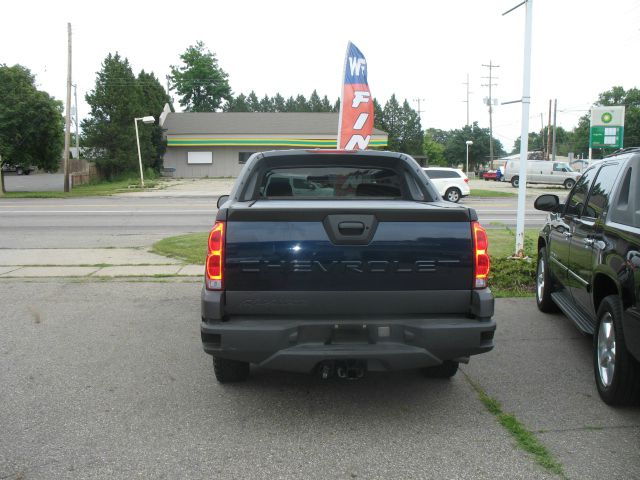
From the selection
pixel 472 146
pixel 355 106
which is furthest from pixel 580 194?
pixel 472 146

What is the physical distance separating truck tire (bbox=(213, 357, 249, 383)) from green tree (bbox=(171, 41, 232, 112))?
9113cm

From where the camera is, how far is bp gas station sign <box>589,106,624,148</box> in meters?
20.6

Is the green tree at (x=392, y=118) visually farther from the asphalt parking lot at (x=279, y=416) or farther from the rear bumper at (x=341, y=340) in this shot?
the rear bumper at (x=341, y=340)

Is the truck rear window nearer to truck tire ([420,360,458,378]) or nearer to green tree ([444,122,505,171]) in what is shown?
truck tire ([420,360,458,378])

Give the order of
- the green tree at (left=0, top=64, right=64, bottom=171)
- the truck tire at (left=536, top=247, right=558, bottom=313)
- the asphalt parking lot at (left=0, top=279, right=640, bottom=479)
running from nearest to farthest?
1. the asphalt parking lot at (left=0, top=279, right=640, bottom=479)
2. the truck tire at (left=536, top=247, right=558, bottom=313)
3. the green tree at (left=0, top=64, right=64, bottom=171)

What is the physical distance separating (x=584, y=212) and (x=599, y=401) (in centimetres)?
181

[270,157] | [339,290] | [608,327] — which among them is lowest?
[608,327]

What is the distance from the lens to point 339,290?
3881 millimetres

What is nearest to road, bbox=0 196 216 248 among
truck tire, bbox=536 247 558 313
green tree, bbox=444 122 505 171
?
truck tire, bbox=536 247 558 313

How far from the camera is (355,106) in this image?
11664 millimetres

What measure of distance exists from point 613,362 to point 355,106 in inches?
322

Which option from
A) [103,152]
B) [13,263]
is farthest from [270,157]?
[103,152]

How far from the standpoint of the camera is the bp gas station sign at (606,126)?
20.6 metres

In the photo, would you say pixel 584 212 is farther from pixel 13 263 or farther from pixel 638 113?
pixel 638 113
